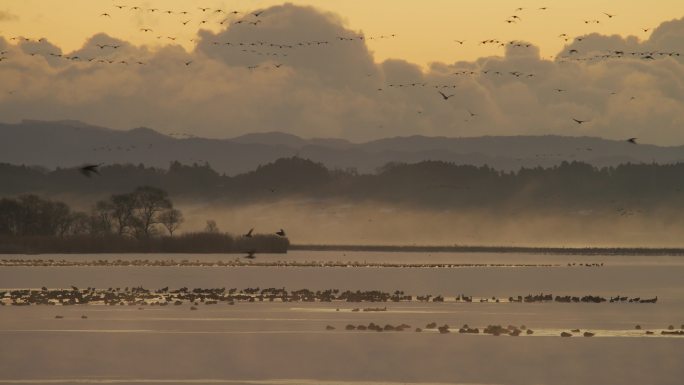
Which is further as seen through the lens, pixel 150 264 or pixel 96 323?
pixel 150 264

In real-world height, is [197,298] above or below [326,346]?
above

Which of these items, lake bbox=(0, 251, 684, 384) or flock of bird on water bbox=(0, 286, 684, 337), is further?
flock of bird on water bbox=(0, 286, 684, 337)

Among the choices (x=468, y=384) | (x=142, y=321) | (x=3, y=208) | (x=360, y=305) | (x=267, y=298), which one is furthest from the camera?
(x=3, y=208)

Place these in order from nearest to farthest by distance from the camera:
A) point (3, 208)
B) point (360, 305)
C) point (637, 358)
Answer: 1. point (637, 358)
2. point (360, 305)
3. point (3, 208)

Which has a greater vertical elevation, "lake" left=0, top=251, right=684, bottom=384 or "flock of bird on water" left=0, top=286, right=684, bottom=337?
"flock of bird on water" left=0, top=286, right=684, bottom=337

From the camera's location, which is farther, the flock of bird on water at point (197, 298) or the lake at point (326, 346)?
the flock of bird on water at point (197, 298)

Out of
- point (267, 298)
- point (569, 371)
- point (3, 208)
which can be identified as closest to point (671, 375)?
point (569, 371)

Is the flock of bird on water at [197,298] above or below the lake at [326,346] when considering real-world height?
above

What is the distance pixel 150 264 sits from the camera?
145125 mm

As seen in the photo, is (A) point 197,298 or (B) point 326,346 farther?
(A) point 197,298

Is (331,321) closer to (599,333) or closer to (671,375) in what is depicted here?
(599,333)

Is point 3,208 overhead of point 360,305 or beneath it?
overhead

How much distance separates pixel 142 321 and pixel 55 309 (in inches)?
349

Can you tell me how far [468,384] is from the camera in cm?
3200
